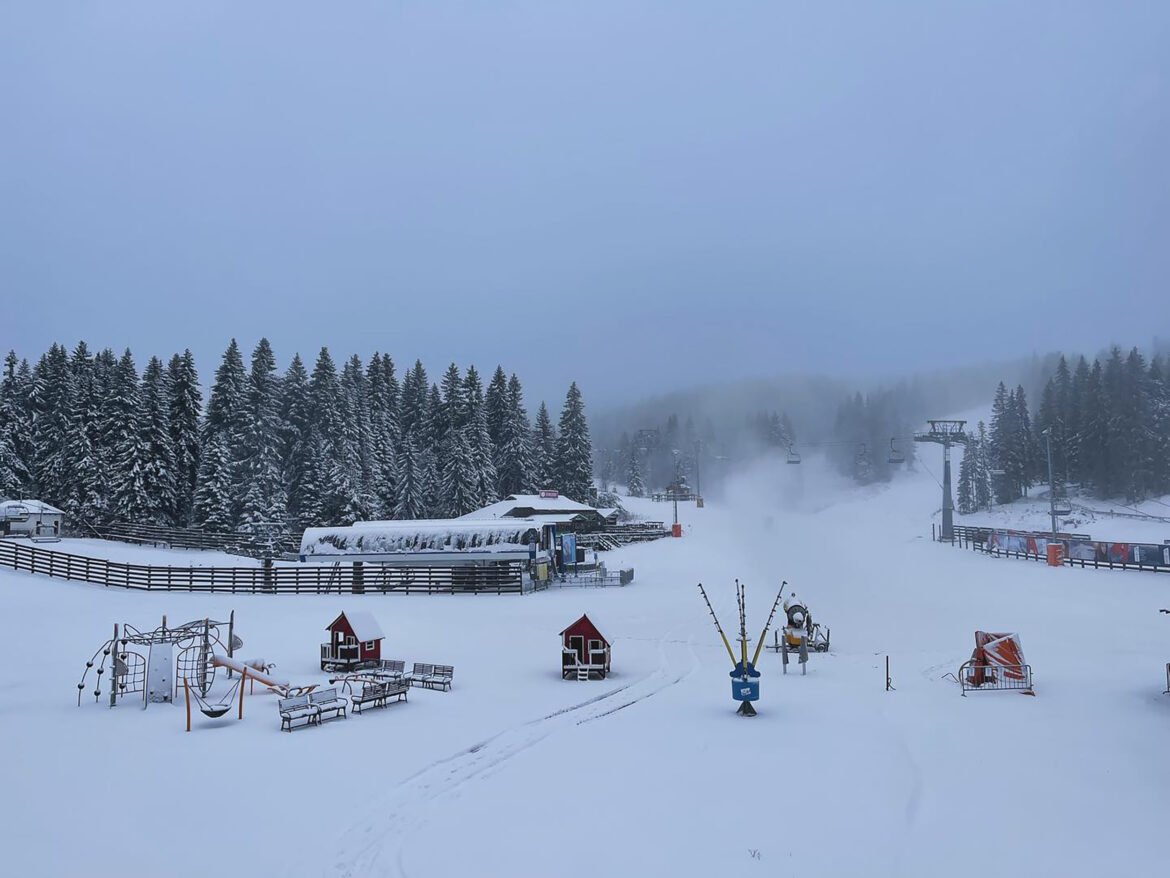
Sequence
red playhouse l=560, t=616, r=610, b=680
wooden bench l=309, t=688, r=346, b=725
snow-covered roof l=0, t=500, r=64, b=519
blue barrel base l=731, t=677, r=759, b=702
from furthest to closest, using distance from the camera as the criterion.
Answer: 1. snow-covered roof l=0, t=500, r=64, b=519
2. red playhouse l=560, t=616, r=610, b=680
3. blue barrel base l=731, t=677, r=759, b=702
4. wooden bench l=309, t=688, r=346, b=725

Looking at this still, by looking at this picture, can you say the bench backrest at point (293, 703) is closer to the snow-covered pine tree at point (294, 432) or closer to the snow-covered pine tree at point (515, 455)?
the snow-covered pine tree at point (294, 432)

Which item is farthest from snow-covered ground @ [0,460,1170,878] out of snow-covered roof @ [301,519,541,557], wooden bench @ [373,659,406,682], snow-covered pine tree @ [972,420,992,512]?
snow-covered pine tree @ [972,420,992,512]

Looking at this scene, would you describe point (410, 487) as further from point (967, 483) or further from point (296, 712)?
point (967, 483)

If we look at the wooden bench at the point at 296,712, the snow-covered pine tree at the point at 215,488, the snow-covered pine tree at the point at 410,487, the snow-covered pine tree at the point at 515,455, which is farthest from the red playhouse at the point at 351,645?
the snow-covered pine tree at the point at 515,455

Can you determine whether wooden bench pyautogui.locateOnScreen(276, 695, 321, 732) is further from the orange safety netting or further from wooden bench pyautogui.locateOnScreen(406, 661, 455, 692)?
the orange safety netting

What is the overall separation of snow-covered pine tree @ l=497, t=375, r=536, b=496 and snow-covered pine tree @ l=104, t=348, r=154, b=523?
33069 mm

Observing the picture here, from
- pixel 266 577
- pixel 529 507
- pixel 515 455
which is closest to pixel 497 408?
pixel 515 455

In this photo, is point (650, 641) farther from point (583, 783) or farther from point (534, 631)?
point (583, 783)

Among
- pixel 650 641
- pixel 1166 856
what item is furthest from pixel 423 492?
pixel 1166 856

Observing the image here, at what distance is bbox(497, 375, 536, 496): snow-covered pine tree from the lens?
8069cm

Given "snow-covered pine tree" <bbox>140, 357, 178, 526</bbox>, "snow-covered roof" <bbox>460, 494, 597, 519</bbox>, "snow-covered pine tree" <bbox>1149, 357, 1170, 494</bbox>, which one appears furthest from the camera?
"snow-covered pine tree" <bbox>1149, 357, 1170, 494</bbox>

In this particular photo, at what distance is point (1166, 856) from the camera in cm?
1030

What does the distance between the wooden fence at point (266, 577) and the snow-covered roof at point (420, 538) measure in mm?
2934

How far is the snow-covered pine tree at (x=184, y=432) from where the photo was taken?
204 feet
